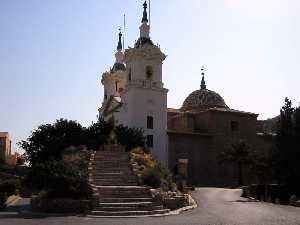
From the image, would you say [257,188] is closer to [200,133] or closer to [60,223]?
[200,133]

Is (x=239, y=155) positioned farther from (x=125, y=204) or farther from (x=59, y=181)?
(x=59, y=181)

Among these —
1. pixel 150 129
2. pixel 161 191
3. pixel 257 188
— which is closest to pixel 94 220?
pixel 161 191

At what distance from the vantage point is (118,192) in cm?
1998

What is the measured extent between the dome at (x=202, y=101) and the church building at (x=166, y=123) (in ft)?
12.4

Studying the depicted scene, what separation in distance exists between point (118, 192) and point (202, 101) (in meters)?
39.2

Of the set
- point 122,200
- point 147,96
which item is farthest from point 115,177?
point 147,96

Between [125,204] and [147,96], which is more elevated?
[147,96]

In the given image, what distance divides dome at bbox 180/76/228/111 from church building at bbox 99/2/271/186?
3788mm

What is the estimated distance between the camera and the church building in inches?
1892

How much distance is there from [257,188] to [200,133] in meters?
17.4

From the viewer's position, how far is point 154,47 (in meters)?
48.9

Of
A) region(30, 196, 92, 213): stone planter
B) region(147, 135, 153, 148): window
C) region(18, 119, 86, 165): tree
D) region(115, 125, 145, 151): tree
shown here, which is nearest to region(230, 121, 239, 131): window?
region(147, 135, 153, 148): window

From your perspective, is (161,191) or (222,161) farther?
(222,161)

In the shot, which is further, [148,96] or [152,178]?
[148,96]
